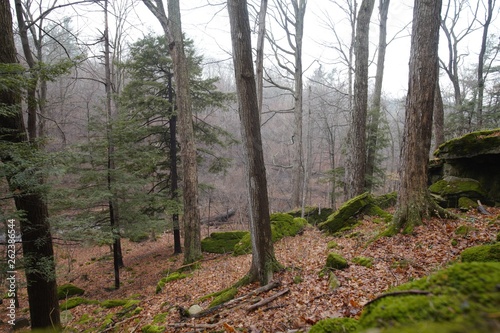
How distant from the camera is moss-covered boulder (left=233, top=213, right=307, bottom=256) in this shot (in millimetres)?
9367

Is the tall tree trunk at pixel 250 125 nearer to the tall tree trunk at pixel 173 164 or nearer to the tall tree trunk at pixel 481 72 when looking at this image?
the tall tree trunk at pixel 173 164

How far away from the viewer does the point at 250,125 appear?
15.7 ft

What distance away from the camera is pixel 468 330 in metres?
0.88

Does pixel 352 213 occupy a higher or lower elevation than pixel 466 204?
lower

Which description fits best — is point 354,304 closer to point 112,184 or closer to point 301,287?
point 301,287

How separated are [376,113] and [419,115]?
311 inches

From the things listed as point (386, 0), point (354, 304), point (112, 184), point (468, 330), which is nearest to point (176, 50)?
point (112, 184)

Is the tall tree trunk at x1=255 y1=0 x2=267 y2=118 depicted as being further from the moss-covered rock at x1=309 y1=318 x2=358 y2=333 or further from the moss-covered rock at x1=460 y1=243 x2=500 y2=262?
the moss-covered rock at x1=309 y1=318 x2=358 y2=333

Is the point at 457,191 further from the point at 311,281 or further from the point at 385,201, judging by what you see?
the point at 311,281

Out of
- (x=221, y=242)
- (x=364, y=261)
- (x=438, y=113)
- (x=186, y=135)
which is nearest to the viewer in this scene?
(x=364, y=261)

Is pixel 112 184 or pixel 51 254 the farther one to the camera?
pixel 112 184

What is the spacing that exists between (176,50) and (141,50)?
421 cm

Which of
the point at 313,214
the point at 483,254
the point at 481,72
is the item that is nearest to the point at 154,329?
the point at 483,254

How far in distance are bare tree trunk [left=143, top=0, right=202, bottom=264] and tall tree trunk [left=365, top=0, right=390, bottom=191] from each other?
7.92 m
